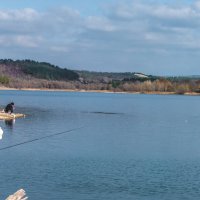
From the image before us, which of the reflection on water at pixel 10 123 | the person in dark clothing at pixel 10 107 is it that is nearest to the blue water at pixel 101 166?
the reflection on water at pixel 10 123

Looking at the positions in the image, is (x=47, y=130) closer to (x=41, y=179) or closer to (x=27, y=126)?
(x=27, y=126)

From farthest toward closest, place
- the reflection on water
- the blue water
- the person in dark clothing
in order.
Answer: the person in dark clothing → the reflection on water → the blue water

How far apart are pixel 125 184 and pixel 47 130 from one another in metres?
18.5

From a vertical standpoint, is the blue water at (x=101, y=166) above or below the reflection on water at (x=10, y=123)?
below

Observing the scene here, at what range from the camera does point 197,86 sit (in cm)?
17712

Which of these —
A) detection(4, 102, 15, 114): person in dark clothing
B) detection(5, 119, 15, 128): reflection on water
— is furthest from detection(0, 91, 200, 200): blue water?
detection(4, 102, 15, 114): person in dark clothing

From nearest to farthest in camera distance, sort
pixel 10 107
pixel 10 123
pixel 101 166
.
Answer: pixel 101 166
pixel 10 123
pixel 10 107

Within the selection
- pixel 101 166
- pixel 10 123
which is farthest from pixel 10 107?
pixel 101 166

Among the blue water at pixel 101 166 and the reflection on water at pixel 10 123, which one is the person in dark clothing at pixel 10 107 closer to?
the reflection on water at pixel 10 123

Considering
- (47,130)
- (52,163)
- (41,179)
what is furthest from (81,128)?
(41,179)

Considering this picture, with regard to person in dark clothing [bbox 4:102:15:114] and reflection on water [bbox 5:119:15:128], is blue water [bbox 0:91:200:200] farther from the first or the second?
person in dark clothing [bbox 4:102:15:114]

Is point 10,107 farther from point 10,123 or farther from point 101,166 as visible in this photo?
point 101,166

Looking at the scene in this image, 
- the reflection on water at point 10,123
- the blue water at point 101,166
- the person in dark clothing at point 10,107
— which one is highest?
the person in dark clothing at point 10,107

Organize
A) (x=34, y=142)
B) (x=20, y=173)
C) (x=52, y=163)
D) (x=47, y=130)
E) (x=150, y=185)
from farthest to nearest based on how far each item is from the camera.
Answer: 1. (x=47, y=130)
2. (x=34, y=142)
3. (x=52, y=163)
4. (x=20, y=173)
5. (x=150, y=185)
